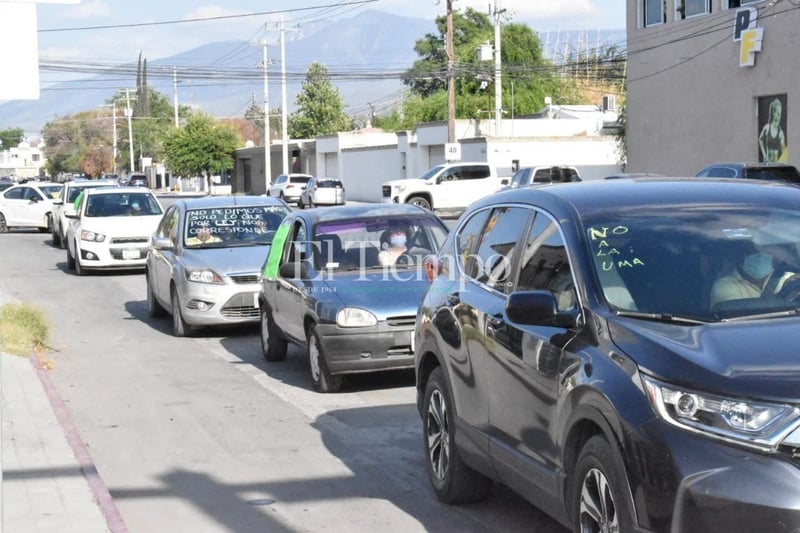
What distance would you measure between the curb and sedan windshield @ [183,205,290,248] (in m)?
4.02

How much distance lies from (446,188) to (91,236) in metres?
20.2

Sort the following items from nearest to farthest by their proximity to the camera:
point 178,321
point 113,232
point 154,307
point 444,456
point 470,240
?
point 444,456
point 470,240
point 178,321
point 154,307
point 113,232

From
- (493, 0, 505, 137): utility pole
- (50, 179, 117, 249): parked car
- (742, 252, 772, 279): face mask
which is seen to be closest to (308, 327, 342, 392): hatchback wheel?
(742, 252, 772, 279): face mask

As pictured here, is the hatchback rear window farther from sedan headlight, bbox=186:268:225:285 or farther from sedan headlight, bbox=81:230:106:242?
sedan headlight, bbox=81:230:106:242

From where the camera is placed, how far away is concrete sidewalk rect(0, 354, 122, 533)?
6.71 meters

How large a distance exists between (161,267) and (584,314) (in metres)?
11.8

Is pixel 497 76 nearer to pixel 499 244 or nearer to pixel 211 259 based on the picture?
pixel 211 259

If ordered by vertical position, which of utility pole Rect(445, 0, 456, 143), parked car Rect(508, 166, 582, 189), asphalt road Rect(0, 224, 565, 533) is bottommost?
asphalt road Rect(0, 224, 565, 533)

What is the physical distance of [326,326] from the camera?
34.8 ft

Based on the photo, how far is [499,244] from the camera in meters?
6.56

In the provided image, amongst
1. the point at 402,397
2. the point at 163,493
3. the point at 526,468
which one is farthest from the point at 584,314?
the point at 402,397

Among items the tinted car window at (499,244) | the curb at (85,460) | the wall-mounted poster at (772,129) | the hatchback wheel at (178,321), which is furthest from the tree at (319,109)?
the tinted car window at (499,244)

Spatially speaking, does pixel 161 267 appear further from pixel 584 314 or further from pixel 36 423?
pixel 584 314

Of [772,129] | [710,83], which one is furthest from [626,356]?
[710,83]
